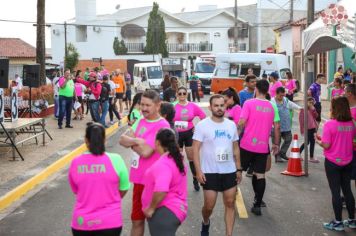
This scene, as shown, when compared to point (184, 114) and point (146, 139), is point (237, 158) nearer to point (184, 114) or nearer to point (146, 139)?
point (146, 139)

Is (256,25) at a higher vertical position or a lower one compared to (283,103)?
higher

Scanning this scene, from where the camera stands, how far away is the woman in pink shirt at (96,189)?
429 cm

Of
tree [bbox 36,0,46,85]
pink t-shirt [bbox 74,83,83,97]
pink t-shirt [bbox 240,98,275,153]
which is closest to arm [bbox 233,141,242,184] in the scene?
pink t-shirt [bbox 240,98,275,153]

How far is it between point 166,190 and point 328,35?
538cm

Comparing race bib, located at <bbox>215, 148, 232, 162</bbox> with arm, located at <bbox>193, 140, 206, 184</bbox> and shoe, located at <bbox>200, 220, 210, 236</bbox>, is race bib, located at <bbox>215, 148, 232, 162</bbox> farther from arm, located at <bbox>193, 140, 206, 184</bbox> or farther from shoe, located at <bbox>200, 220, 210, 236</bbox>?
shoe, located at <bbox>200, 220, 210, 236</bbox>

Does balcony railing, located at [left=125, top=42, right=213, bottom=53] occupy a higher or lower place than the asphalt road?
higher

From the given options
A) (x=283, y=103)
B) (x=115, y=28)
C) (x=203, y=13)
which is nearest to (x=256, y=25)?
(x=203, y=13)

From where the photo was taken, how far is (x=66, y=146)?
14094 millimetres

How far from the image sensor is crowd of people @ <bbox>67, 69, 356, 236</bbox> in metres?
4.34

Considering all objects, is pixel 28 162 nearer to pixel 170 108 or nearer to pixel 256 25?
pixel 170 108

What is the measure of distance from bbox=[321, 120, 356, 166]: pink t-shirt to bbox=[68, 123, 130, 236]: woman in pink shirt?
3219mm

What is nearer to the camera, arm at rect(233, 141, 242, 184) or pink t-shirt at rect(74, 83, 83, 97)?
arm at rect(233, 141, 242, 184)

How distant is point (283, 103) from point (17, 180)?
17.0ft

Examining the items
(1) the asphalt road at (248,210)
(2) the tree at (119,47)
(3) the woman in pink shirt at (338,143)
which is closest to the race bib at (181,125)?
(1) the asphalt road at (248,210)
